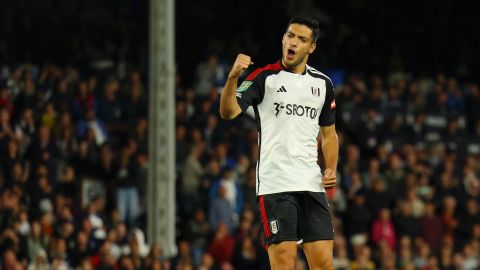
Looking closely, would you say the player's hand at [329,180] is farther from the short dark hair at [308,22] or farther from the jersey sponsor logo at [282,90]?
the short dark hair at [308,22]

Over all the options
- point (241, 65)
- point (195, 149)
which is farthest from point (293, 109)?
point (195, 149)

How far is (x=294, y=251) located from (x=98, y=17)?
571 inches

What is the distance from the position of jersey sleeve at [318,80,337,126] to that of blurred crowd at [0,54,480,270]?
7544 mm

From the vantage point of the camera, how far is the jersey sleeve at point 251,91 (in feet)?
25.1

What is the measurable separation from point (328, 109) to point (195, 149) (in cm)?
1012

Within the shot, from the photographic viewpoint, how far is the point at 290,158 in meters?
7.81

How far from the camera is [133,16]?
22.4 metres

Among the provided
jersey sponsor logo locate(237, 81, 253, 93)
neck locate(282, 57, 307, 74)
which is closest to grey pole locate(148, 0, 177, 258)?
neck locate(282, 57, 307, 74)

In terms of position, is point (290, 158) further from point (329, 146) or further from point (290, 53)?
point (290, 53)

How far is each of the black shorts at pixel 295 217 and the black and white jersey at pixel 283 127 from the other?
0.20ft

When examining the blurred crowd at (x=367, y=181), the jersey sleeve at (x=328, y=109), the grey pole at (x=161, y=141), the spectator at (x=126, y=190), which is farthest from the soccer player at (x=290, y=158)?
the spectator at (x=126, y=190)

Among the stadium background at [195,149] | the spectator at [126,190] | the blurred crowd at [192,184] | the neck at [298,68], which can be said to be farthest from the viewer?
the spectator at [126,190]

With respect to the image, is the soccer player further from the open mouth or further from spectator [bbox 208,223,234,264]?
spectator [bbox 208,223,234,264]

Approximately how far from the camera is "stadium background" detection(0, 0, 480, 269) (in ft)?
52.7
